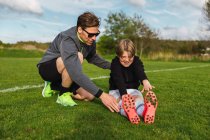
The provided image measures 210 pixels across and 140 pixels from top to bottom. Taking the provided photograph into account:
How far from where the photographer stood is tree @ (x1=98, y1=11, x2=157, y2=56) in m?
55.3

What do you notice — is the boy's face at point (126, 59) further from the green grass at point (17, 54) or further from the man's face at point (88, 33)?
the green grass at point (17, 54)

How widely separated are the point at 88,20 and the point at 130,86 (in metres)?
1.19

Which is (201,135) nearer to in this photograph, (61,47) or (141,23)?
(61,47)

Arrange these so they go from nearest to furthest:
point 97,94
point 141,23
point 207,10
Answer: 1. point 97,94
2. point 207,10
3. point 141,23

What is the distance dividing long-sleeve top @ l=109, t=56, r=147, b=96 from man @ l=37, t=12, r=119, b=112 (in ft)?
1.44

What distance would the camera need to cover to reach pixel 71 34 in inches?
184

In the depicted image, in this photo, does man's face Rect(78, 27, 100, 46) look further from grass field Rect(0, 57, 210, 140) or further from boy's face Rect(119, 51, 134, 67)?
grass field Rect(0, 57, 210, 140)

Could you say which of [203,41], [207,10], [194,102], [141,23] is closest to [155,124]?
[194,102]

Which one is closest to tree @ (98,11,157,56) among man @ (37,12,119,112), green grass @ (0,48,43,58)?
green grass @ (0,48,43,58)

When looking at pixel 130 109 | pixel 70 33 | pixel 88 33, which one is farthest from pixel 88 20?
pixel 130 109

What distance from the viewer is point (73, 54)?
176 inches

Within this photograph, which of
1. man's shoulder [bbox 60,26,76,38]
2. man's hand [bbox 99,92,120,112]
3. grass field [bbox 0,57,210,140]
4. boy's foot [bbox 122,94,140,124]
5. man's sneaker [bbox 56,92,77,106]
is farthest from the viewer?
man's sneaker [bbox 56,92,77,106]

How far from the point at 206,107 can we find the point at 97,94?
1.76 meters

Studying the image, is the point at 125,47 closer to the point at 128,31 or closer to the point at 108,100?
the point at 108,100
